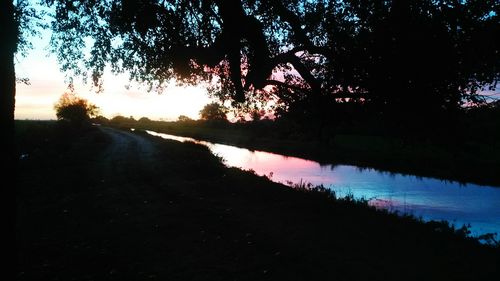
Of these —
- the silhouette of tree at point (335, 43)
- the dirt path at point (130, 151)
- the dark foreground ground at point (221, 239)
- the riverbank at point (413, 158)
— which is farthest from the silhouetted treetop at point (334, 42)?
the dirt path at point (130, 151)

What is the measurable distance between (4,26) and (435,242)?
1057cm

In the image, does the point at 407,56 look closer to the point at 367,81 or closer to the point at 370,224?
the point at 367,81

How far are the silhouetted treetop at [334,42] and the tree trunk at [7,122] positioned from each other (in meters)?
4.74

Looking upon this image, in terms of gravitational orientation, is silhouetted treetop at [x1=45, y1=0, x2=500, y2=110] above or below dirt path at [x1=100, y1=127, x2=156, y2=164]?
above

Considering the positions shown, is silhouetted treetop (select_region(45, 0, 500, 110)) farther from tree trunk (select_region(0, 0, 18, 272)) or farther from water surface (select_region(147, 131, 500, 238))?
water surface (select_region(147, 131, 500, 238))

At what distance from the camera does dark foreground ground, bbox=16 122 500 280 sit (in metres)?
7.77

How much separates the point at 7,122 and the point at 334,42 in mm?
8052

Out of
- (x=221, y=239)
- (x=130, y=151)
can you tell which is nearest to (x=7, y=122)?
(x=221, y=239)

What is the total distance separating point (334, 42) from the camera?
1059 centimetres

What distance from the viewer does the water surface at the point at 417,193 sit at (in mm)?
20062

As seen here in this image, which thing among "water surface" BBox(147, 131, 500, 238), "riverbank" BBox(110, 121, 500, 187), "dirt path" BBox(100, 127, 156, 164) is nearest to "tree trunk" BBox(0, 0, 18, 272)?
"riverbank" BBox(110, 121, 500, 187)

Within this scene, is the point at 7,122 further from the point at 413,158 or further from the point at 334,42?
the point at 413,158

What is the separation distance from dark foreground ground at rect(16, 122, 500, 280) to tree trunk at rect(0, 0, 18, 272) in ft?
9.13

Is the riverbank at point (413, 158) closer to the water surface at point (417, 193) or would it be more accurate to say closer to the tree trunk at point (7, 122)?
the water surface at point (417, 193)
